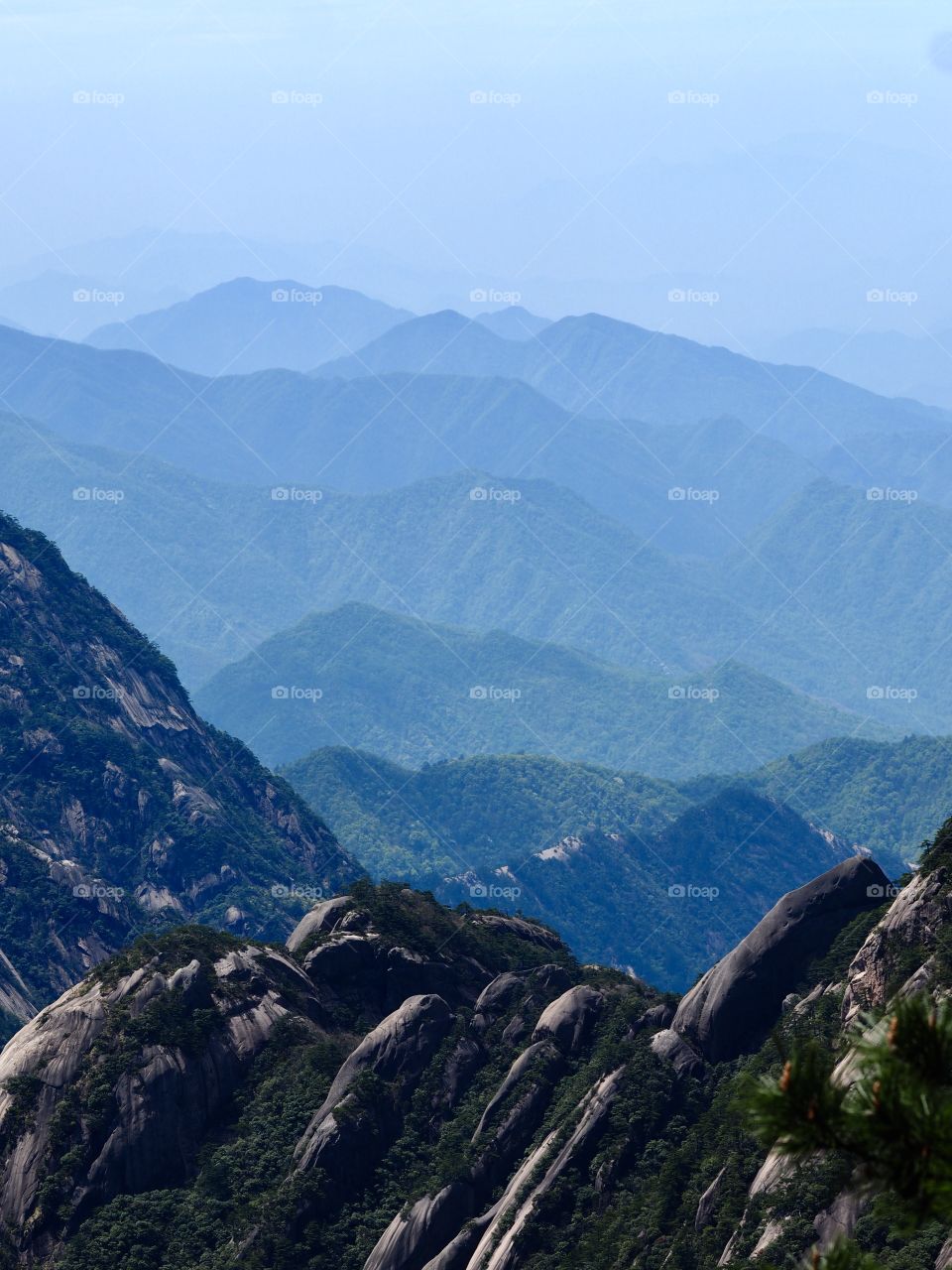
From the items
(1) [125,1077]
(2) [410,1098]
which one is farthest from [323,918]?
(1) [125,1077]

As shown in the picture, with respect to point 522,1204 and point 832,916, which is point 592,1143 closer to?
point 522,1204

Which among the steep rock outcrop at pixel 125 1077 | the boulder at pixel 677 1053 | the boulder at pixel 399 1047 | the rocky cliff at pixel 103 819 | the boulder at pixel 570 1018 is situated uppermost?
the steep rock outcrop at pixel 125 1077

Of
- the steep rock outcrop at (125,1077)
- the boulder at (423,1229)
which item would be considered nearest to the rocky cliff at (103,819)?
the steep rock outcrop at (125,1077)

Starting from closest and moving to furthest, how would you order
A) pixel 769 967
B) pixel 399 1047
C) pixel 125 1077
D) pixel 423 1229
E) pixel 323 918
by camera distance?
pixel 423 1229, pixel 769 967, pixel 125 1077, pixel 399 1047, pixel 323 918

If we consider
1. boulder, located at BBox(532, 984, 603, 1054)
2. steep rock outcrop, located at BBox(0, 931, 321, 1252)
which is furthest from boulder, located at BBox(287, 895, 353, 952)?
boulder, located at BBox(532, 984, 603, 1054)

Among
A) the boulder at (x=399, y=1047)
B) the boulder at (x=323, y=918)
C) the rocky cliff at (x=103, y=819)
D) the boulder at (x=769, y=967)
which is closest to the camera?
the boulder at (x=769, y=967)

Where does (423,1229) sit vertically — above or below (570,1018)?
above

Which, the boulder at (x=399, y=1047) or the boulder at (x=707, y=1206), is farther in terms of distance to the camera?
the boulder at (x=399, y=1047)

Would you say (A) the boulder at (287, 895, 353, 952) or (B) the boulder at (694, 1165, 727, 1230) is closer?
(B) the boulder at (694, 1165, 727, 1230)

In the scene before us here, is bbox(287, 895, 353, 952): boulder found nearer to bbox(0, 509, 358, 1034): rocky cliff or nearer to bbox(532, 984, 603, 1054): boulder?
bbox(532, 984, 603, 1054): boulder

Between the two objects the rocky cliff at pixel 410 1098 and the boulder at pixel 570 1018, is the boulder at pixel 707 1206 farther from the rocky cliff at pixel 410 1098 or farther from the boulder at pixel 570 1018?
the boulder at pixel 570 1018

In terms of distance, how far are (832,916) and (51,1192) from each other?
1302 inches

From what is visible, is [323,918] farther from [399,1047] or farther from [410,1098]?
[410,1098]

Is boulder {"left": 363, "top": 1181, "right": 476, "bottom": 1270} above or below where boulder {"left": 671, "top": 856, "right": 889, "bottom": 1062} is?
above
